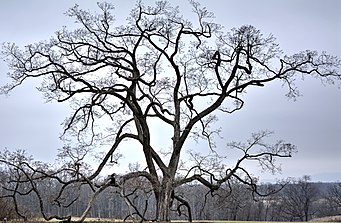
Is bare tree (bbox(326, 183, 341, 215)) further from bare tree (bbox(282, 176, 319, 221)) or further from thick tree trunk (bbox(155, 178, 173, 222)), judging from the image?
thick tree trunk (bbox(155, 178, 173, 222))

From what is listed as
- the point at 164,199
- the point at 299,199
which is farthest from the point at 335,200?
the point at 164,199

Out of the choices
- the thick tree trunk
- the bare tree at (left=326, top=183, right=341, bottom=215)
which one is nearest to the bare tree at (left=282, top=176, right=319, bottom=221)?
the bare tree at (left=326, top=183, right=341, bottom=215)

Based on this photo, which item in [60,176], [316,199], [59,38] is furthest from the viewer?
[316,199]

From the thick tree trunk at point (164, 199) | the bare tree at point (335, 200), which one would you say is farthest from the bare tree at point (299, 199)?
the thick tree trunk at point (164, 199)

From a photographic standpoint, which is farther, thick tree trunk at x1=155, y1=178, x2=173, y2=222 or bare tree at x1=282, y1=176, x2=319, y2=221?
bare tree at x1=282, y1=176, x2=319, y2=221

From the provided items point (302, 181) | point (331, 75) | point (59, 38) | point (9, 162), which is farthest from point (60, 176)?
point (302, 181)

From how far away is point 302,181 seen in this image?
226ft

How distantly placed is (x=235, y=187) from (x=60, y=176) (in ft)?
29.1

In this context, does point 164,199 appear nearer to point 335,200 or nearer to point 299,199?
point 299,199

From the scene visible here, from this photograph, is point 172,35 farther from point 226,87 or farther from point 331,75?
point 331,75

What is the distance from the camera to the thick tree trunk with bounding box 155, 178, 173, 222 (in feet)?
66.4

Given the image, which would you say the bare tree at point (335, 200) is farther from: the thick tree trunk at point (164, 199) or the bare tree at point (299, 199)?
the thick tree trunk at point (164, 199)

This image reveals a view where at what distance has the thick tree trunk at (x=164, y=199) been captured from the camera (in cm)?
2023

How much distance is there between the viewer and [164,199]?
66.5 ft
